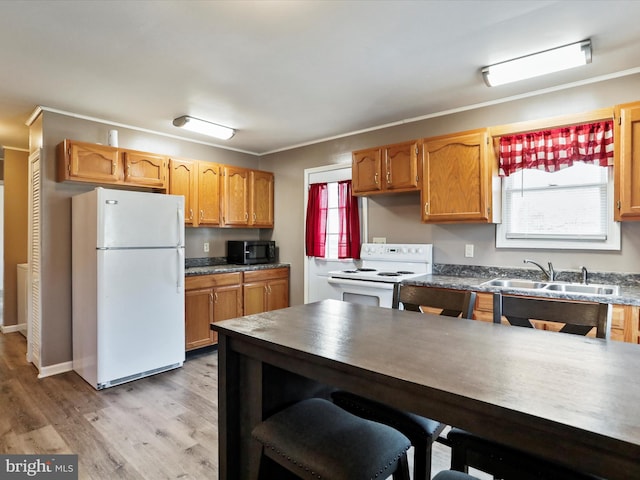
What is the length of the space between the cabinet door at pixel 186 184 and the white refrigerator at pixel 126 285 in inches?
22.3

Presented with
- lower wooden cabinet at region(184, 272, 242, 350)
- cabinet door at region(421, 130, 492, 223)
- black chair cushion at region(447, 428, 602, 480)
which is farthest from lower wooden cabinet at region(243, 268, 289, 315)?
black chair cushion at region(447, 428, 602, 480)

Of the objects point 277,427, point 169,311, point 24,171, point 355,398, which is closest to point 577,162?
point 355,398

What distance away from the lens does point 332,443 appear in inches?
46.3

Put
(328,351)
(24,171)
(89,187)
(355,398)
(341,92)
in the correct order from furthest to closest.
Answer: (24,171)
(89,187)
(341,92)
(355,398)
(328,351)

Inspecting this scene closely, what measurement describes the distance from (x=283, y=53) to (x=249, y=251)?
2603 millimetres

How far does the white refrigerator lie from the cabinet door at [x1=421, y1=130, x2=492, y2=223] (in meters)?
2.25

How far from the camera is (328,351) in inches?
47.9

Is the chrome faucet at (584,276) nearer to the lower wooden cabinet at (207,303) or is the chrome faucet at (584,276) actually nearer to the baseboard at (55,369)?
the lower wooden cabinet at (207,303)

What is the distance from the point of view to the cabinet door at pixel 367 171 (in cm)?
351

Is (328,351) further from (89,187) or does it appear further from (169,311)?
(89,187)

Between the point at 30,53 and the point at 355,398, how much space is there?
2.78m

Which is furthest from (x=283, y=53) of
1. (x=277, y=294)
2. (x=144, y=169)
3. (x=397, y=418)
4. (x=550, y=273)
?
(x=277, y=294)

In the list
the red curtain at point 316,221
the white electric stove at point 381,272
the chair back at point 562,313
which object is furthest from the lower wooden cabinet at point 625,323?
the red curtain at point 316,221

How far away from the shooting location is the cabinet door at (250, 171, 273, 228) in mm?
4656
